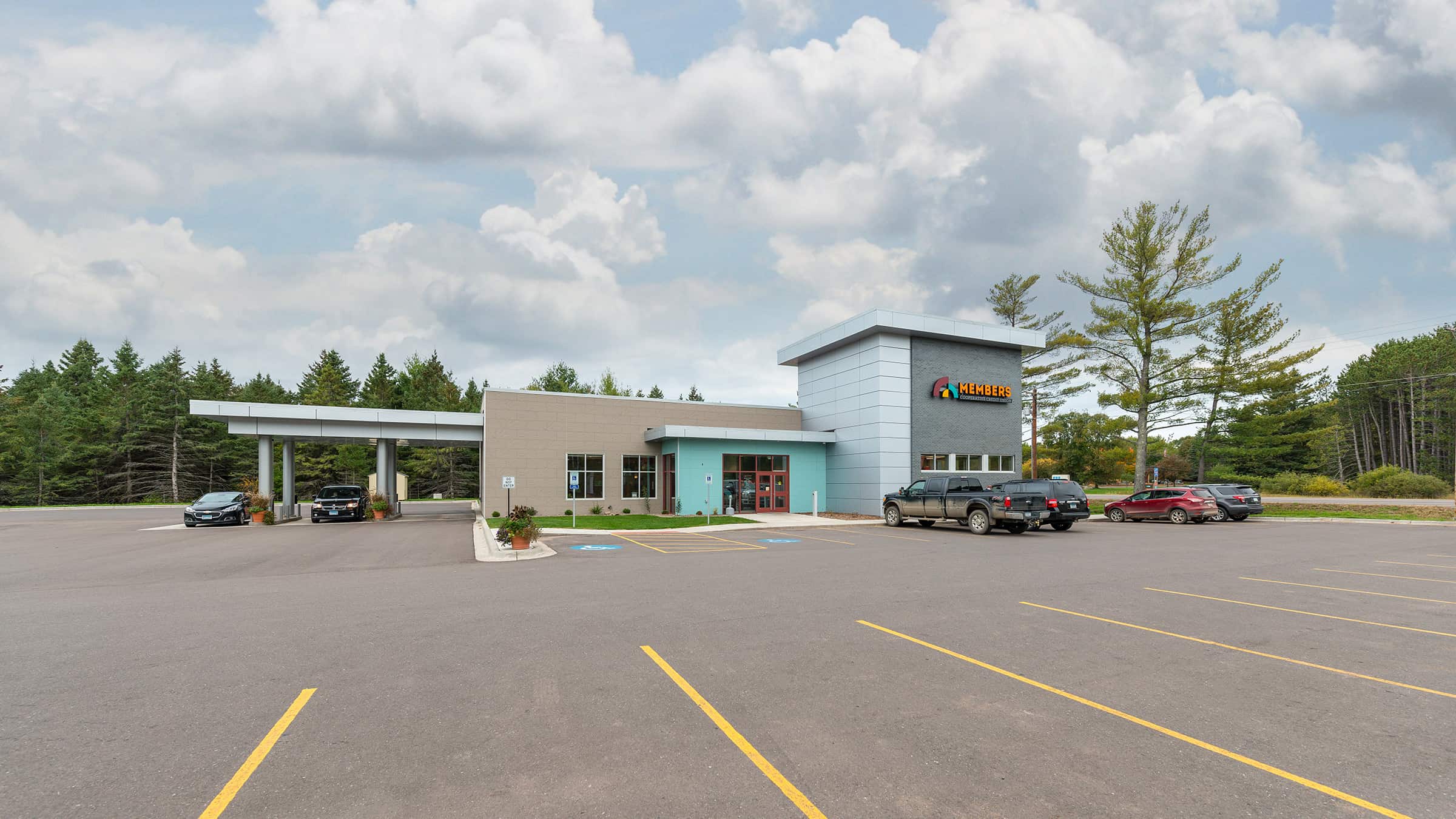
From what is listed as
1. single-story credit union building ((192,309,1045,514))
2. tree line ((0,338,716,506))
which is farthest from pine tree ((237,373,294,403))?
single-story credit union building ((192,309,1045,514))

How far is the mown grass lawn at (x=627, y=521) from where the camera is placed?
84.3 feet

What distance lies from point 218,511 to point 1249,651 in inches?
1344

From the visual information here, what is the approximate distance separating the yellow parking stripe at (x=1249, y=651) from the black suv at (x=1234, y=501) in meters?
25.9

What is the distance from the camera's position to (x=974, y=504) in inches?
923

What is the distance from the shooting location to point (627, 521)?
28.0 metres

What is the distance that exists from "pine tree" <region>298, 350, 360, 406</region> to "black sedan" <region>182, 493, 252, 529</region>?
43543 millimetres

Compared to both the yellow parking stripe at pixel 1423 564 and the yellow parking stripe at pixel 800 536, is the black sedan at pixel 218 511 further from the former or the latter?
the yellow parking stripe at pixel 1423 564

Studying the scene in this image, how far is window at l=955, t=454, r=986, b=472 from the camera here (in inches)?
1361

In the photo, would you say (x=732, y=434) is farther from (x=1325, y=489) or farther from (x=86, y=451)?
(x=86, y=451)

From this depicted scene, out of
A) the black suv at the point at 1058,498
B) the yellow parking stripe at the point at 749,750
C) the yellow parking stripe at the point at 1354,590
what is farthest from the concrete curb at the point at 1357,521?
the yellow parking stripe at the point at 749,750

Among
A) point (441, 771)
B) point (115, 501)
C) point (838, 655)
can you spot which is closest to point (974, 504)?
point (838, 655)

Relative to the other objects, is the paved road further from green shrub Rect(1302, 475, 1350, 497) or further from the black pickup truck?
the black pickup truck

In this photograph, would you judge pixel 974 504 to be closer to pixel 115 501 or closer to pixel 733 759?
pixel 733 759

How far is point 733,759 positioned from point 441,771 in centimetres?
181
